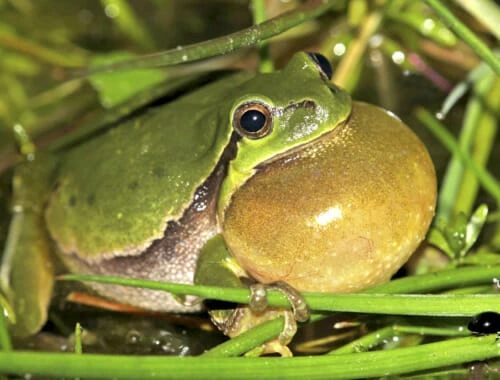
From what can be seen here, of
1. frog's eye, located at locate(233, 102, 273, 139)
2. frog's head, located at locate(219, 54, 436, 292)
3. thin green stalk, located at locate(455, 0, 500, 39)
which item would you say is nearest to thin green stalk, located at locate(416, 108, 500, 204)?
thin green stalk, located at locate(455, 0, 500, 39)

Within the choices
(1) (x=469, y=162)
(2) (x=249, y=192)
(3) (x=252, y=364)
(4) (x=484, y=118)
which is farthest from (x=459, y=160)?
(3) (x=252, y=364)

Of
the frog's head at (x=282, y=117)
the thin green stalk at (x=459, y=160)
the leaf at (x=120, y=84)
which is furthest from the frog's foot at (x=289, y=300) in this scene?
the leaf at (x=120, y=84)

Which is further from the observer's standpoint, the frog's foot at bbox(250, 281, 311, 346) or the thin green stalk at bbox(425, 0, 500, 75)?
the thin green stalk at bbox(425, 0, 500, 75)

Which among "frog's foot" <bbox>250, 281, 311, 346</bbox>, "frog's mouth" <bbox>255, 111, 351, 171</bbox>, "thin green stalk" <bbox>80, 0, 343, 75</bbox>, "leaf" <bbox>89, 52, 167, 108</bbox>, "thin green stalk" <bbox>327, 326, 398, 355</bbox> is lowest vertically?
"thin green stalk" <bbox>327, 326, 398, 355</bbox>

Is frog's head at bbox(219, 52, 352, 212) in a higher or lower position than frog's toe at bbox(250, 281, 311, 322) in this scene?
higher

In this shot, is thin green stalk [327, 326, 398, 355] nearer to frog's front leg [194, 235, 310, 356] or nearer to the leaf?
A: frog's front leg [194, 235, 310, 356]

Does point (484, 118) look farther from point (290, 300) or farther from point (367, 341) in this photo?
point (290, 300)

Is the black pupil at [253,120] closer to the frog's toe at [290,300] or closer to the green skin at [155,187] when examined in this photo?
the green skin at [155,187]
